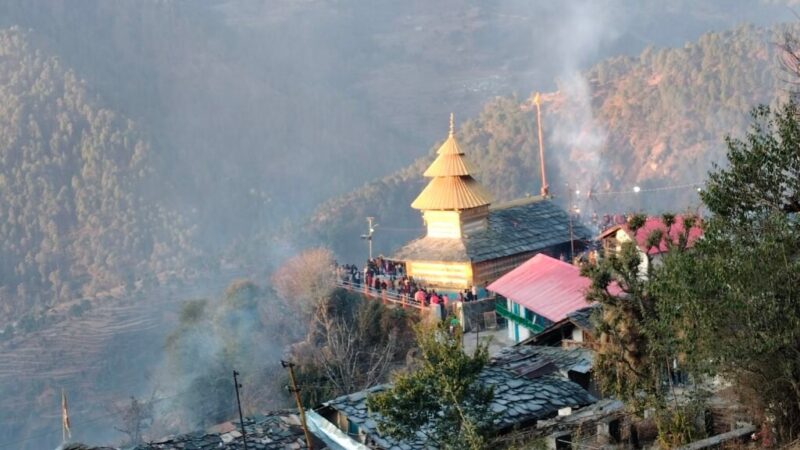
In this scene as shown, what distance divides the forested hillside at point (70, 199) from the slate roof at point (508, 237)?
32090 mm

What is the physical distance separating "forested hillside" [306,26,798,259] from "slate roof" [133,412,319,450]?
35718mm

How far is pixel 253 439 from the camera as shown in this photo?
57.1 ft

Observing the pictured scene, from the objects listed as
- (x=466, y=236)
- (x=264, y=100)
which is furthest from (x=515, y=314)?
(x=264, y=100)

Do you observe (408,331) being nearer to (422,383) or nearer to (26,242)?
(422,383)

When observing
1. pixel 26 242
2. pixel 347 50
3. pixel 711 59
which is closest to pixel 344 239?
pixel 26 242

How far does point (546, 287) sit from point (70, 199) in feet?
148

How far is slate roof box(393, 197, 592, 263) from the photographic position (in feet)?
91.9

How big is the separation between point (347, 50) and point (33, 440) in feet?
256

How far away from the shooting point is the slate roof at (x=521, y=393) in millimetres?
16312

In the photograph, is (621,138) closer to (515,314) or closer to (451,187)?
(451,187)

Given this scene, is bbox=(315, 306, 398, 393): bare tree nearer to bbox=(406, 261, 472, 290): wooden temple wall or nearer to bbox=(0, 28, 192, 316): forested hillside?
bbox=(406, 261, 472, 290): wooden temple wall

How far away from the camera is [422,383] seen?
44.0 feet

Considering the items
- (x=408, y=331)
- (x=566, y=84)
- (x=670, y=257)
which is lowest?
(x=408, y=331)

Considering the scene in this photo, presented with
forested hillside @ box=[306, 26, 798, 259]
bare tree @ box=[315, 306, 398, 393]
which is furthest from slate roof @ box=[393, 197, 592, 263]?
forested hillside @ box=[306, 26, 798, 259]
